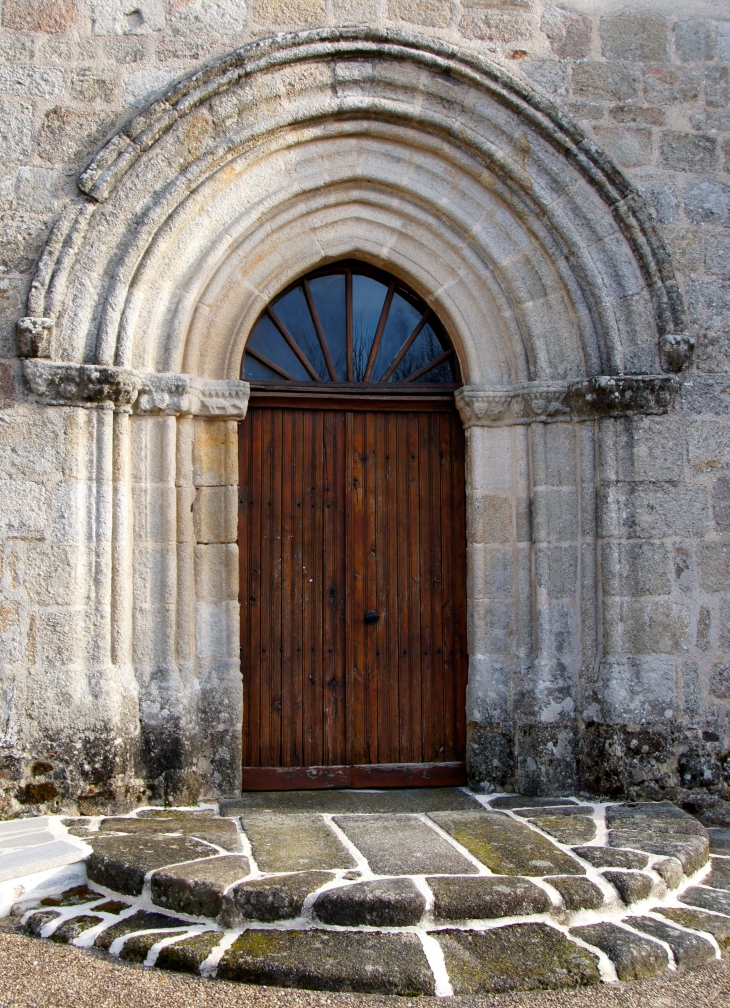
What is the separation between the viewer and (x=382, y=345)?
5172 mm

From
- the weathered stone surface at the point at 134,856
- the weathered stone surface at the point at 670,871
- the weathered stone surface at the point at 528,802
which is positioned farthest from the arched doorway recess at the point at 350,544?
the weathered stone surface at the point at 670,871

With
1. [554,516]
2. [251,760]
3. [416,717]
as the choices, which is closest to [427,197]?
[554,516]

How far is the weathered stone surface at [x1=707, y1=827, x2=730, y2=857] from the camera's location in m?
4.08

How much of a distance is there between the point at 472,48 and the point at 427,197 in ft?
2.78

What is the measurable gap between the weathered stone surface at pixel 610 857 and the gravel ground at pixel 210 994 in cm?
56

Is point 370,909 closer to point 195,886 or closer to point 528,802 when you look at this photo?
point 195,886

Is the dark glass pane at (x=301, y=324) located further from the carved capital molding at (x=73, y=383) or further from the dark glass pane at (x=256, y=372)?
the carved capital molding at (x=73, y=383)

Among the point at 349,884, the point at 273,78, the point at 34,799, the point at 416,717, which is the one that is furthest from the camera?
the point at 416,717

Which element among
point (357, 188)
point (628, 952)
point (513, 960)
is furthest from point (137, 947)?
point (357, 188)

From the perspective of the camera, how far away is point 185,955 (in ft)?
9.55

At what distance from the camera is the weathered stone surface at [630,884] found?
3.27 m

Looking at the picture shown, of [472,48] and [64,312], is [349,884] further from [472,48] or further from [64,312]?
[472,48]

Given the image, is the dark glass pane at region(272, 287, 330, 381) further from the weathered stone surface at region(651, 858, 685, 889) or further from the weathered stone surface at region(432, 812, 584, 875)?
the weathered stone surface at region(651, 858, 685, 889)

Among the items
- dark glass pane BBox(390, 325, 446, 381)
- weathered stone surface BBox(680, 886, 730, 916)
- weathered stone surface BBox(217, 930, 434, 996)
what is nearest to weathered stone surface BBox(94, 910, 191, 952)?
weathered stone surface BBox(217, 930, 434, 996)
